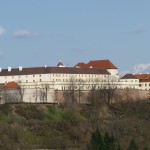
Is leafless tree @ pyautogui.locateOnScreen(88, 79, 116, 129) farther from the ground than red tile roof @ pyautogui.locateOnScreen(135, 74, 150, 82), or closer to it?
closer to it

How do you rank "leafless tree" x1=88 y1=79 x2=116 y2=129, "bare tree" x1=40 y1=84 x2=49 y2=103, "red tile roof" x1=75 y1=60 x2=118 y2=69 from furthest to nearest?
1. "red tile roof" x1=75 y1=60 x2=118 y2=69
2. "bare tree" x1=40 y1=84 x2=49 y2=103
3. "leafless tree" x1=88 y1=79 x2=116 y2=129

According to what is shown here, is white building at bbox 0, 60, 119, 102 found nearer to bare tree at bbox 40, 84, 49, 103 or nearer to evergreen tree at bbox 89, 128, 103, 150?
bare tree at bbox 40, 84, 49, 103

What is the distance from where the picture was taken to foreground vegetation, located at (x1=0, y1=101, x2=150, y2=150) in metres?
53.1

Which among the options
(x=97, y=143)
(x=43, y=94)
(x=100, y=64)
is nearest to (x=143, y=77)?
(x=100, y=64)

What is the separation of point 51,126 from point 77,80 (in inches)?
1353

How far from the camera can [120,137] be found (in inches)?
2066

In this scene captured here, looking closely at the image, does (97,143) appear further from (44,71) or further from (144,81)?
(144,81)

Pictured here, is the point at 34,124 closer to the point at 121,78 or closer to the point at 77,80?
the point at 77,80

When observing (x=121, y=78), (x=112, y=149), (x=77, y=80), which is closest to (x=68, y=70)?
(x=77, y=80)

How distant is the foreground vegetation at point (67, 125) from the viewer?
53062 mm

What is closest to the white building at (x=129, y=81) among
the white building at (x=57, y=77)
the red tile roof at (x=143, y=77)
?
the white building at (x=57, y=77)

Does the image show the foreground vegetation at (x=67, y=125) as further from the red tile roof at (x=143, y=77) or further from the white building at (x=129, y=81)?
the red tile roof at (x=143, y=77)

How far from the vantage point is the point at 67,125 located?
2410 inches

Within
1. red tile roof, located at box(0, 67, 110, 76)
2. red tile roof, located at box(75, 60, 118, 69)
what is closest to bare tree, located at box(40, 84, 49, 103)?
red tile roof, located at box(0, 67, 110, 76)
